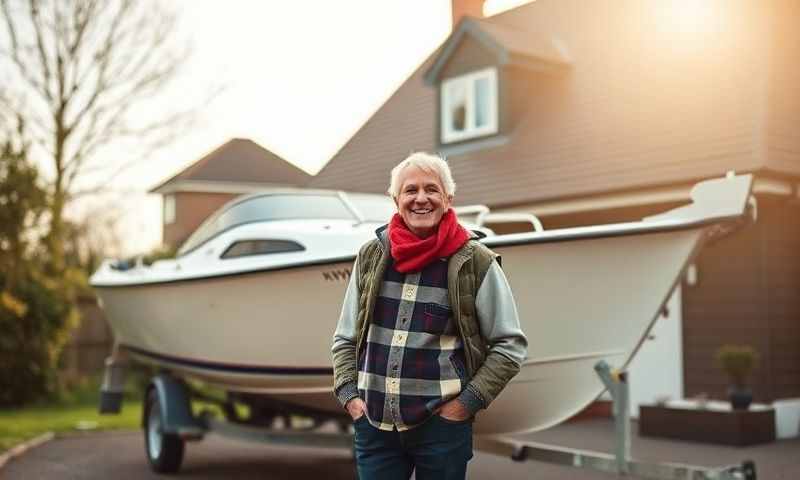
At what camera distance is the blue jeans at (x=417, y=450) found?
3414mm

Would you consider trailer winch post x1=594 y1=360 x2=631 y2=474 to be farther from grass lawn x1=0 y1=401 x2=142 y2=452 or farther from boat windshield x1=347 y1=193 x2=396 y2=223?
grass lawn x1=0 y1=401 x2=142 y2=452

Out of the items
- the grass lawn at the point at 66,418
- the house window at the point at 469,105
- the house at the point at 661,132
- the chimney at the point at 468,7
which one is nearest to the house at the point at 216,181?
the chimney at the point at 468,7

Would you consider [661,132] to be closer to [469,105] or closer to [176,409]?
[469,105]

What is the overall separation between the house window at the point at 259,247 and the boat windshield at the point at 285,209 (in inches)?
12.6

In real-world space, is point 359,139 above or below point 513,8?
below

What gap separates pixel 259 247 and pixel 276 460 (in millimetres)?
2877

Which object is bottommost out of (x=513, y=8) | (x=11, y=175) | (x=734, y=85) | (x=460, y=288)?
(x=460, y=288)

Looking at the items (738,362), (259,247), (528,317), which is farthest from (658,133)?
(528,317)

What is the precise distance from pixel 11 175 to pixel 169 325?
244 inches

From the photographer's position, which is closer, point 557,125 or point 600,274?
point 600,274

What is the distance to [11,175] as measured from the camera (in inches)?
521

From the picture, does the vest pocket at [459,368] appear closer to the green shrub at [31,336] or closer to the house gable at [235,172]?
the green shrub at [31,336]

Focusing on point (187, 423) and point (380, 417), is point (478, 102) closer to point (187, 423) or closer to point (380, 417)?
point (187, 423)

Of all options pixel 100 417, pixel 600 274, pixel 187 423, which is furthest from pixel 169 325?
pixel 100 417
